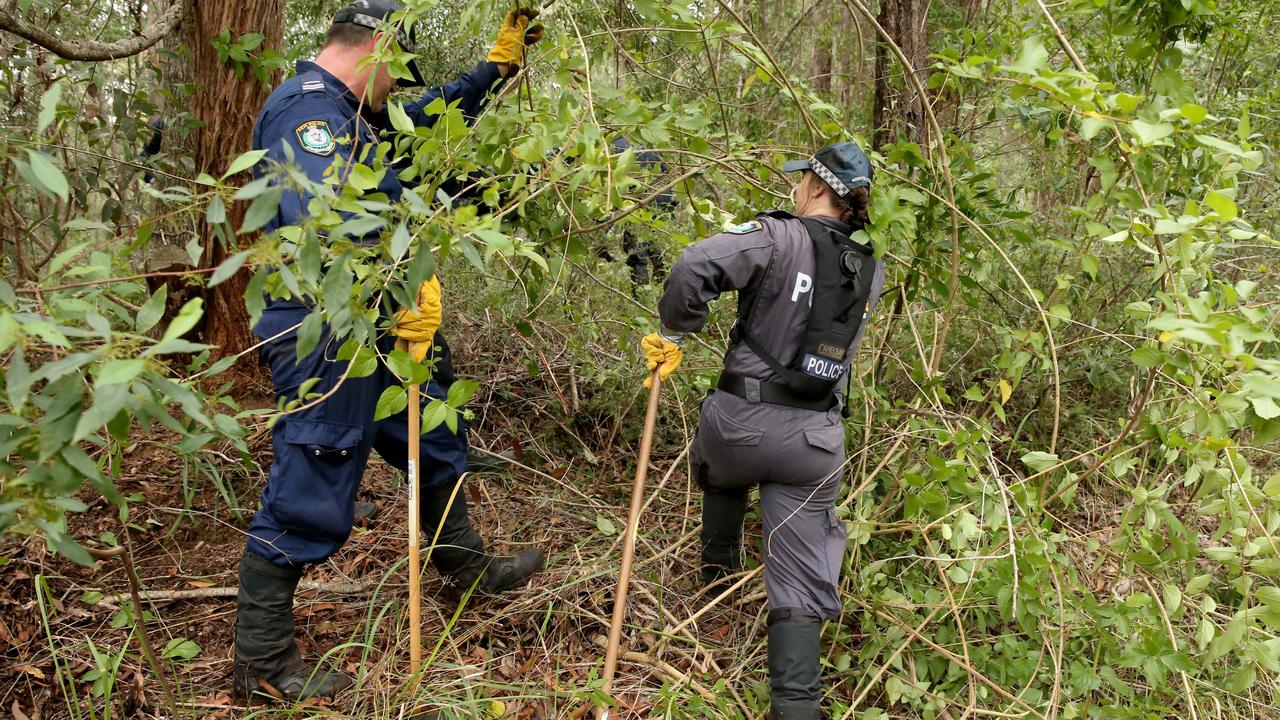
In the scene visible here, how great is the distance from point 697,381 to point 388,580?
1501 mm

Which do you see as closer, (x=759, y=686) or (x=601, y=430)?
(x=759, y=686)

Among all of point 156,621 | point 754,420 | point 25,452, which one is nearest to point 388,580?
point 156,621

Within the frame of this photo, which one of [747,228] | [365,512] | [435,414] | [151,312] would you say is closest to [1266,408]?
[747,228]

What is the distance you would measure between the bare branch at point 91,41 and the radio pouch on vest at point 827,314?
2599 millimetres

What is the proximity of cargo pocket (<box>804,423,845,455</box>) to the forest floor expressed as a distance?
2.05ft

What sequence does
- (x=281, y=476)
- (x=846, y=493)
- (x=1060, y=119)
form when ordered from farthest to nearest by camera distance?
1. (x=846, y=493)
2. (x=1060, y=119)
3. (x=281, y=476)

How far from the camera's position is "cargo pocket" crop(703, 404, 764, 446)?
8.79ft

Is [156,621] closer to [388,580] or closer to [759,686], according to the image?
[388,580]

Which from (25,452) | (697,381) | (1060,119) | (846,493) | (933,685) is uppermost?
(1060,119)

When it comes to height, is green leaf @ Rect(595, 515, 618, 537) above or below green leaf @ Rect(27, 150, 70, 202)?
below

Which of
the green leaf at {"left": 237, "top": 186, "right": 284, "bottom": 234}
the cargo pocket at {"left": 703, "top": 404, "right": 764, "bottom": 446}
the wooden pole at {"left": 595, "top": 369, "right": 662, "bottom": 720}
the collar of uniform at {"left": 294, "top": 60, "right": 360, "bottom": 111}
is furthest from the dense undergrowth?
the cargo pocket at {"left": 703, "top": 404, "right": 764, "bottom": 446}

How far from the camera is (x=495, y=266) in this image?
4.07 meters

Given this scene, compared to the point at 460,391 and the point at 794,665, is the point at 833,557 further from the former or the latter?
the point at 460,391

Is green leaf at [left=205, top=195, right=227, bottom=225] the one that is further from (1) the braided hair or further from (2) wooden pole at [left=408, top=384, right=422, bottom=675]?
(1) the braided hair
